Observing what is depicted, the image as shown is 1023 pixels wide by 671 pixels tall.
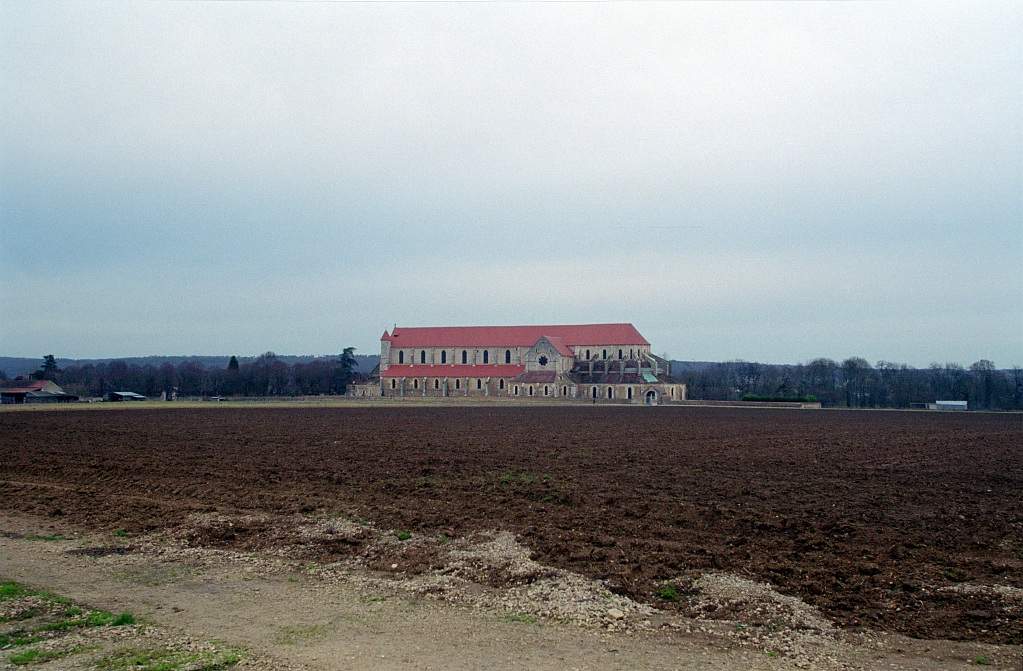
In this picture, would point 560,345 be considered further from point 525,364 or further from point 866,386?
point 866,386

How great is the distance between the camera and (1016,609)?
9.74 meters

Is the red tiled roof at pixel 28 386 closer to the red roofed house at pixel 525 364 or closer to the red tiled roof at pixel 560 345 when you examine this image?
the red roofed house at pixel 525 364

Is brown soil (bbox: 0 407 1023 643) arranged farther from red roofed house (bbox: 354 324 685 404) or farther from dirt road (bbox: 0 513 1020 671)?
red roofed house (bbox: 354 324 685 404)

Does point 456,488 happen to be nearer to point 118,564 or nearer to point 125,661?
point 118,564

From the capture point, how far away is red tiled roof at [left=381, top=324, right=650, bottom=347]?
110125 mm

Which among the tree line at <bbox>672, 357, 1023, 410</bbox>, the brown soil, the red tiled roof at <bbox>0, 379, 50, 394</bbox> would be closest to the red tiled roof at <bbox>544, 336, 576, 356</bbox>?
the tree line at <bbox>672, 357, 1023, 410</bbox>

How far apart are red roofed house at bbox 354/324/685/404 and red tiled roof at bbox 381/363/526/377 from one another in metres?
0.14

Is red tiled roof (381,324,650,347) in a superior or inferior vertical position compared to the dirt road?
superior

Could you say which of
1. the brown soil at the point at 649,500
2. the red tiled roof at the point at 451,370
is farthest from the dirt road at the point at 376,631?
the red tiled roof at the point at 451,370

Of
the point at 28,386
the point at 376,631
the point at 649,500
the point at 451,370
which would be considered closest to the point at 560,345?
the point at 451,370

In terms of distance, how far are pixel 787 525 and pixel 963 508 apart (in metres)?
5.14

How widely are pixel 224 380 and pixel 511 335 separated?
186 ft

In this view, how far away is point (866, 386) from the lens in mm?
137000

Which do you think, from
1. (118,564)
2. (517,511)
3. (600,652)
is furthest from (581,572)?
(118,564)
